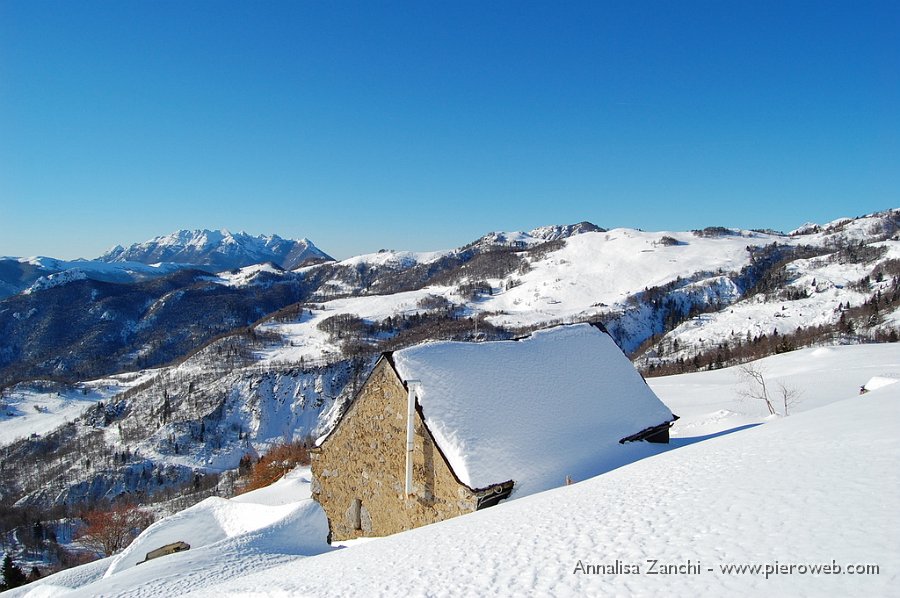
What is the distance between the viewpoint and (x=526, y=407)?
16.9 m

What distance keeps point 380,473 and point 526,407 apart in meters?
5.57

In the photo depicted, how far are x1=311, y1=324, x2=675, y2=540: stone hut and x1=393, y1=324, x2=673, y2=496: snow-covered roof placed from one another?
0.04 m

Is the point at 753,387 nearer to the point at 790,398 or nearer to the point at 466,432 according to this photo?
the point at 790,398

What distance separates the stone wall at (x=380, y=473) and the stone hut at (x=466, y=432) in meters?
0.04

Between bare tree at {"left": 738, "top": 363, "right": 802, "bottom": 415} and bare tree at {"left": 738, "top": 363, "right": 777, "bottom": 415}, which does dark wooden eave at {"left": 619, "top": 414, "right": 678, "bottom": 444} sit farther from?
bare tree at {"left": 738, "top": 363, "right": 777, "bottom": 415}

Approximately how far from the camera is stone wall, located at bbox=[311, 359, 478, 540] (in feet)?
49.0

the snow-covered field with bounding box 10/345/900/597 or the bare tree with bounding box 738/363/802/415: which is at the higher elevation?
the snow-covered field with bounding box 10/345/900/597

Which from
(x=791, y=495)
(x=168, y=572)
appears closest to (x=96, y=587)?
(x=168, y=572)

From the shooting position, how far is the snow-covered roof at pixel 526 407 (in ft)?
48.9

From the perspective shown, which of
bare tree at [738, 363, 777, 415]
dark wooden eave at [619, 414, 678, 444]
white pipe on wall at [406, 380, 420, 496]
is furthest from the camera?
bare tree at [738, 363, 777, 415]

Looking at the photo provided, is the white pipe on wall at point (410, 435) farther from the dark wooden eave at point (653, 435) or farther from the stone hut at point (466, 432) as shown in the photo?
the dark wooden eave at point (653, 435)

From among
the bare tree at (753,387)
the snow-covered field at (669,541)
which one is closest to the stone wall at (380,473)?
the snow-covered field at (669,541)

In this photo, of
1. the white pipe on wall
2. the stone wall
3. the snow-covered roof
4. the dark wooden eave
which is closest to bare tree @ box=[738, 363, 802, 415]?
the dark wooden eave

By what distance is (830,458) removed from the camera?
853 centimetres
